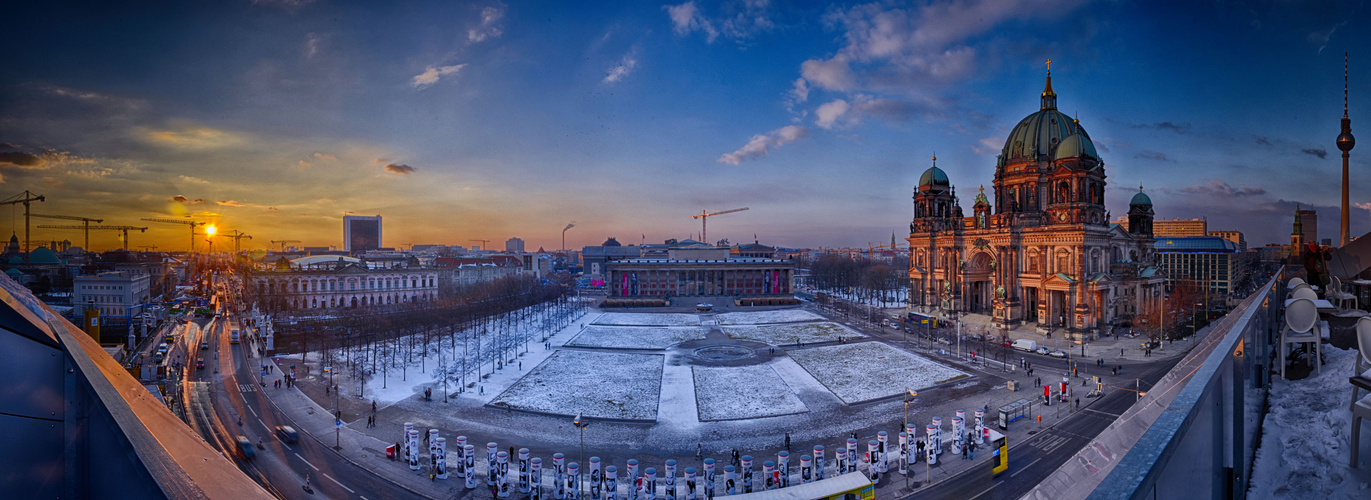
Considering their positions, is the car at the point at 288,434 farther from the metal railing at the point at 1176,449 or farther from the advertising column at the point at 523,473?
the metal railing at the point at 1176,449

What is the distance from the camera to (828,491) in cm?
1862

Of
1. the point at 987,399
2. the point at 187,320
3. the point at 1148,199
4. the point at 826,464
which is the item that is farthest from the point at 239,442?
the point at 1148,199

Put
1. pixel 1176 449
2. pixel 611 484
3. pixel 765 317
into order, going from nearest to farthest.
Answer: pixel 1176 449 → pixel 611 484 → pixel 765 317

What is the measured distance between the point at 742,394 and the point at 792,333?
26764mm

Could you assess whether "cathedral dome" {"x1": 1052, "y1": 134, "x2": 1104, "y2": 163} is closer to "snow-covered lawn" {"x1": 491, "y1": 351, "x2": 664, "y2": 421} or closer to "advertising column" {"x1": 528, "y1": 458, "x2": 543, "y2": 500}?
"snow-covered lawn" {"x1": 491, "y1": 351, "x2": 664, "y2": 421}

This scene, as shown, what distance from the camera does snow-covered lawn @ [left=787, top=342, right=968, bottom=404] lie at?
3688cm

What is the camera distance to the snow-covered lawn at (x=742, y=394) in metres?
32.1

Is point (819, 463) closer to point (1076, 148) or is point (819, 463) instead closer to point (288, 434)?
point (288, 434)

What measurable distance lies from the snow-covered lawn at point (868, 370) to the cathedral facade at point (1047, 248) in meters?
22.1

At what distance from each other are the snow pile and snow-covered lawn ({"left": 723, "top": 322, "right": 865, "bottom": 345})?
→ 4527 centimetres

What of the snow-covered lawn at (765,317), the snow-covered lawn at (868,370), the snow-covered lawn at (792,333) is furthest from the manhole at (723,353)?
the snow-covered lawn at (765,317)

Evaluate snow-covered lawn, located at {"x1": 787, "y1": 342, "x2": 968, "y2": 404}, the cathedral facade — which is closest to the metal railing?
snow-covered lawn, located at {"x1": 787, "y1": 342, "x2": 968, "y2": 404}

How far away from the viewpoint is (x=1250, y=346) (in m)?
9.09

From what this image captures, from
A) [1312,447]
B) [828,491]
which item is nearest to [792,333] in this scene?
[828,491]
